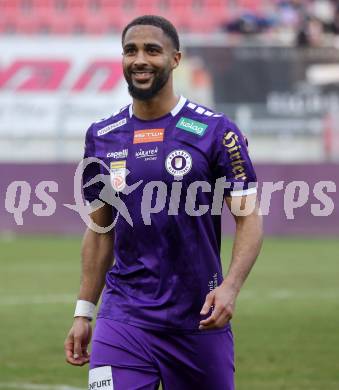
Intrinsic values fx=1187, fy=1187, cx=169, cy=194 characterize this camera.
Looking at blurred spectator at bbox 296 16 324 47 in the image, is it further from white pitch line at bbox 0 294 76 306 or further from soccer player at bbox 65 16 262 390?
soccer player at bbox 65 16 262 390

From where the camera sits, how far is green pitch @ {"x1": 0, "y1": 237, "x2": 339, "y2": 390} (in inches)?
373

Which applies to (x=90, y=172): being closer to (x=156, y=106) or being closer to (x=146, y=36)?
(x=156, y=106)

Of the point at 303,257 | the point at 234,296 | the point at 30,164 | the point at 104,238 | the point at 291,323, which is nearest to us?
the point at 234,296

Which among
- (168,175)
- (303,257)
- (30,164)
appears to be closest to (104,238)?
(168,175)

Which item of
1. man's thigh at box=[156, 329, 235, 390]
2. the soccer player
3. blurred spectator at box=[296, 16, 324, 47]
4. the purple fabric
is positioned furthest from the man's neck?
blurred spectator at box=[296, 16, 324, 47]

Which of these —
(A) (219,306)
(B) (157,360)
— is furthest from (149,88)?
(B) (157,360)

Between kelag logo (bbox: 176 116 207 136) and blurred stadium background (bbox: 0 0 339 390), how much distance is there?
156 inches

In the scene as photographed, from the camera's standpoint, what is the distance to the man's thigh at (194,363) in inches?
208

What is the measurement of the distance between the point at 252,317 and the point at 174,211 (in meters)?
7.88

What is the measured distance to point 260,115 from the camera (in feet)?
83.0

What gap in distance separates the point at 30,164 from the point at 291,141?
549 cm

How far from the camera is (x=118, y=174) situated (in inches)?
213

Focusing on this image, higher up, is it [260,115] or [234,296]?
[260,115]

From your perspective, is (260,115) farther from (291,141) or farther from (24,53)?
(24,53)
